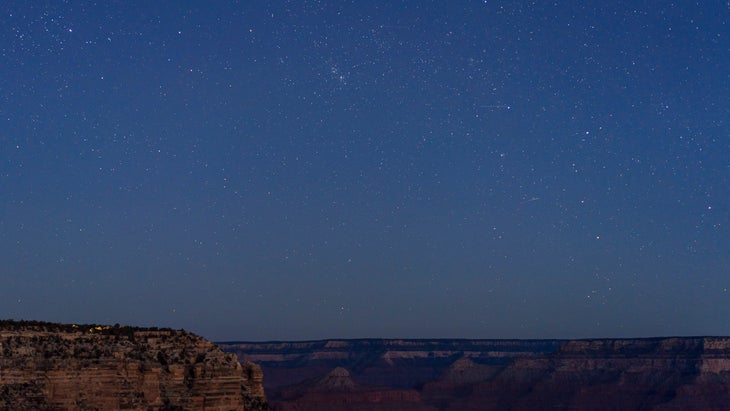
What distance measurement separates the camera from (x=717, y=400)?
630 feet

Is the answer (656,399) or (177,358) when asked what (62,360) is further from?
(656,399)

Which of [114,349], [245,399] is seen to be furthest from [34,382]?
[245,399]

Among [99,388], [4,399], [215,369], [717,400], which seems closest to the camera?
[4,399]

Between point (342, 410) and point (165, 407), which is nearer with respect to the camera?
point (165, 407)

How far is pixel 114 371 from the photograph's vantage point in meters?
39.0

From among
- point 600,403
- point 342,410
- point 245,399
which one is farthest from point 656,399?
point 245,399

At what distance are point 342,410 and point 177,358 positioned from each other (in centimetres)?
15284

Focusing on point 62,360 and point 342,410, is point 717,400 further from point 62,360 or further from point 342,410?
point 62,360

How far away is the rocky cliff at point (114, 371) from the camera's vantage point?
121 feet

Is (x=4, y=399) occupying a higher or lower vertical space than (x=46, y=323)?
lower

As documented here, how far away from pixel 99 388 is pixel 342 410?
514ft

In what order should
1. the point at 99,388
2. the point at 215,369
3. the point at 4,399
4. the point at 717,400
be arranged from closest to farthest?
the point at 4,399 < the point at 99,388 < the point at 215,369 < the point at 717,400

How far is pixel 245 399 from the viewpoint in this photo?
145 ft

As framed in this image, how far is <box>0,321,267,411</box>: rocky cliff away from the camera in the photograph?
36969 mm
